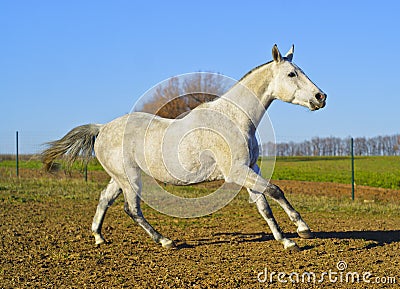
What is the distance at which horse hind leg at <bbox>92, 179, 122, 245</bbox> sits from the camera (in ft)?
23.9

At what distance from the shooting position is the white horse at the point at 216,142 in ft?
20.1

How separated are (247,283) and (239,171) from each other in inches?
63.9

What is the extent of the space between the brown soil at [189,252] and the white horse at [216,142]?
1.55 feet

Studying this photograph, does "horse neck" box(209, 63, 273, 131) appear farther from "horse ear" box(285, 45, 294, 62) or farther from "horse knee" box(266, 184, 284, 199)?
"horse knee" box(266, 184, 284, 199)

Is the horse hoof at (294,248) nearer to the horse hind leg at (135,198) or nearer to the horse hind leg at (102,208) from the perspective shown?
the horse hind leg at (135,198)

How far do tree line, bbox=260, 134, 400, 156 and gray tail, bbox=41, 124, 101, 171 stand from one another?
31.4ft

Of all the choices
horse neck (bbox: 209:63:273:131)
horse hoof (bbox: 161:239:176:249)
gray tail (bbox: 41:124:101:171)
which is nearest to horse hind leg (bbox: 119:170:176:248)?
horse hoof (bbox: 161:239:176:249)

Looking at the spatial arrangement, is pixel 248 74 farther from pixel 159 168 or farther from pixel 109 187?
pixel 109 187

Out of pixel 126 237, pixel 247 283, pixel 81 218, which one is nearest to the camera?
pixel 247 283

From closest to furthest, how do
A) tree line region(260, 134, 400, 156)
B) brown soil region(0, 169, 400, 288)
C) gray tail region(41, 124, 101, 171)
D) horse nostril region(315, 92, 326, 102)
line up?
1. brown soil region(0, 169, 400, 288)
2. horse nostril region(315, 92, 326, 102)
3. gray tail region(41, 124, 101, 171)
4. tree line region(260, 134, 400, 156)

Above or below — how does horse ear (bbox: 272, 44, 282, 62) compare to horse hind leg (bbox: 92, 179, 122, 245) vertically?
above

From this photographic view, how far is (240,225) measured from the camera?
9047 millimetres

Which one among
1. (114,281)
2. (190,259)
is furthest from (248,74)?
(114,281)

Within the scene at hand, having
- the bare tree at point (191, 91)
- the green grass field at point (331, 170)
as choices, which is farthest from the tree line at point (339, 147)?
the bare tree at point (191, 91)
